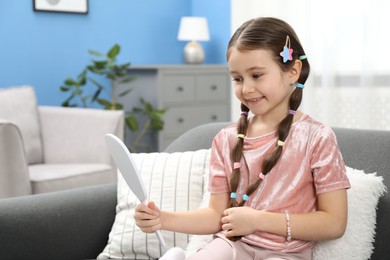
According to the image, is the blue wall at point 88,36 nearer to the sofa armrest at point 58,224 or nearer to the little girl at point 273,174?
the sofa armrest at point 58,224

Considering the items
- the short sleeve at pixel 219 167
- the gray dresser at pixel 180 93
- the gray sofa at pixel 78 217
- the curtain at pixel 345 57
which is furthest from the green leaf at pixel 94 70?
the short sleeve at pixel 219 167

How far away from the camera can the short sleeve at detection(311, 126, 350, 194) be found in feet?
4.61

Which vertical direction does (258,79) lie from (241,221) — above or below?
above

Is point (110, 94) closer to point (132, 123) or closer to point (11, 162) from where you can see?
point (132, 123)

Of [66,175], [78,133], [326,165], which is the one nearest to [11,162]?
[66,175]

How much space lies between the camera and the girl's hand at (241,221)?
1.43 m

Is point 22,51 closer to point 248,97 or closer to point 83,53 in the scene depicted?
point 83,53

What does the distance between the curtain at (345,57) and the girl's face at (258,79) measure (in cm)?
244

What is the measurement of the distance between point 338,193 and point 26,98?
2.72 m

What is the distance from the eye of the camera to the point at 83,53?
186 inches

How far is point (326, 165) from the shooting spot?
1.42 metres

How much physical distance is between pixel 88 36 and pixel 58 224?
10.0 ft

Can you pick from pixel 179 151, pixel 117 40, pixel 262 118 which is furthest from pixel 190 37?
pixel 262 118

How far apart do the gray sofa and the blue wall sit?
8.63 feet
